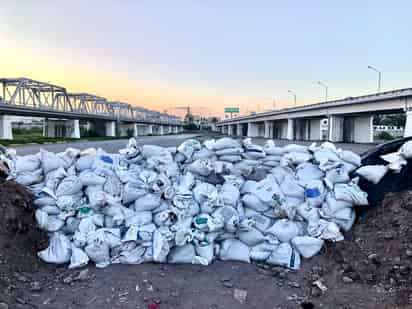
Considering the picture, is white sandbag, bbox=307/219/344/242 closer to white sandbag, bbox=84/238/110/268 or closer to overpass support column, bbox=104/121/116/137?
white sandbag, bbox=84/238/110/268

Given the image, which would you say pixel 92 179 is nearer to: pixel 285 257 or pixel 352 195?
pixel 285 257

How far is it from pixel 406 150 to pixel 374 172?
540 mm

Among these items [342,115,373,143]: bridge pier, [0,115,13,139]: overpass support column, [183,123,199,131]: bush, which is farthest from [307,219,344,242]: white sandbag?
[183,123,199,131]: bush

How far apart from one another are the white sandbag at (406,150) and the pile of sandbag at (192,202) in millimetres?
558

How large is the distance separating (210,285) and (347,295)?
1.21m

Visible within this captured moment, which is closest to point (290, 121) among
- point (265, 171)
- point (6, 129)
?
point (6, 129)

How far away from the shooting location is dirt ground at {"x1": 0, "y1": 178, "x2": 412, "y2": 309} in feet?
9.90

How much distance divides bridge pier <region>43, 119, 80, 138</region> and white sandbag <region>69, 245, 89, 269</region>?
4579 centimetres

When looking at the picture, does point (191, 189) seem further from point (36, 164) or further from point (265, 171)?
point (36, 164)

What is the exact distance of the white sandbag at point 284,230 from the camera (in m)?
3.92

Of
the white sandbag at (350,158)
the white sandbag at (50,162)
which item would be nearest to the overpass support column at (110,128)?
the white sandbag at (50,162)

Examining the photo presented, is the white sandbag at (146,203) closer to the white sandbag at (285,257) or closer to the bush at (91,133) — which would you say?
the white sandbag at (285,257)

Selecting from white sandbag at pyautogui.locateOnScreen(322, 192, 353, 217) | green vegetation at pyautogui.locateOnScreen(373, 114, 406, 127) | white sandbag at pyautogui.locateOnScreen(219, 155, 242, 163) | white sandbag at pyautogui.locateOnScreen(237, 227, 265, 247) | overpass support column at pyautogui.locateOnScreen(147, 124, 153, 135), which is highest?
green vegetation at pyautogui.locateOnScreen(373, 114, 406, 127)

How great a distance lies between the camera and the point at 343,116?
1348 inches
